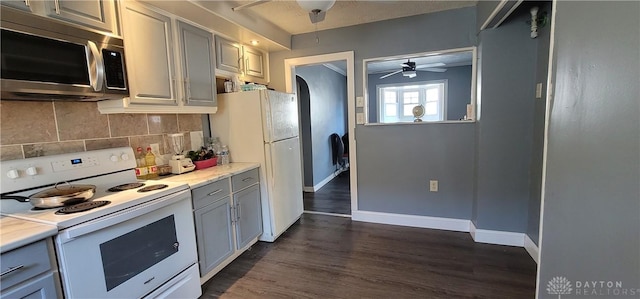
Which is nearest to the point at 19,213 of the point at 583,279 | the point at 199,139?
the point at 199,139

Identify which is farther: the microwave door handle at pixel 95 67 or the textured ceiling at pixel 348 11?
the textured ceiling at pixel 348 11

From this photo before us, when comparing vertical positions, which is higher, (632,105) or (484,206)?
(632,105)

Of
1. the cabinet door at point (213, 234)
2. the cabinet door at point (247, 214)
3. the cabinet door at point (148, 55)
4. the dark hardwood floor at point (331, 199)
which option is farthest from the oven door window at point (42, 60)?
the dark hardwood floor at point (331, 199)

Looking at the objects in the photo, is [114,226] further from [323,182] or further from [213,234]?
[323,182]

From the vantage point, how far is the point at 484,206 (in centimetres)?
254

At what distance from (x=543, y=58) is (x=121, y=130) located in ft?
10.9

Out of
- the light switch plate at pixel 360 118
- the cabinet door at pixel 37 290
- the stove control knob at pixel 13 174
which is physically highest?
the light switch plate at pixel 360 118

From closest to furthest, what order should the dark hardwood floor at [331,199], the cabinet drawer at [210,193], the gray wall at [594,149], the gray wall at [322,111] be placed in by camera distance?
the gray wall at [594,149] < the cabinet drawer at [210,193] < the dark hardwood floor at [331,199] < the gray wall at [322,111]

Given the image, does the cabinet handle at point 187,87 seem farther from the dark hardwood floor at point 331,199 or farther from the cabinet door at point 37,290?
the dark hardwood floor at point 331,199

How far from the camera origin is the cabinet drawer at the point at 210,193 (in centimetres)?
191

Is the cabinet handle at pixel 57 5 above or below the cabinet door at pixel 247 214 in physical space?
above

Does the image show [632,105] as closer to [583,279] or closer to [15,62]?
[583,279]

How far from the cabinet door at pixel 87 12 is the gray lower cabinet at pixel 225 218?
1.16 meters

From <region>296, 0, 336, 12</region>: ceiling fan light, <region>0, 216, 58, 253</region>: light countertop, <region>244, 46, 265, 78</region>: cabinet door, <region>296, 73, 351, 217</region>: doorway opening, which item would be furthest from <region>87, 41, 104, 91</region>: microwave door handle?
<region>296, 73, 351, 217</region>: doorway opening
